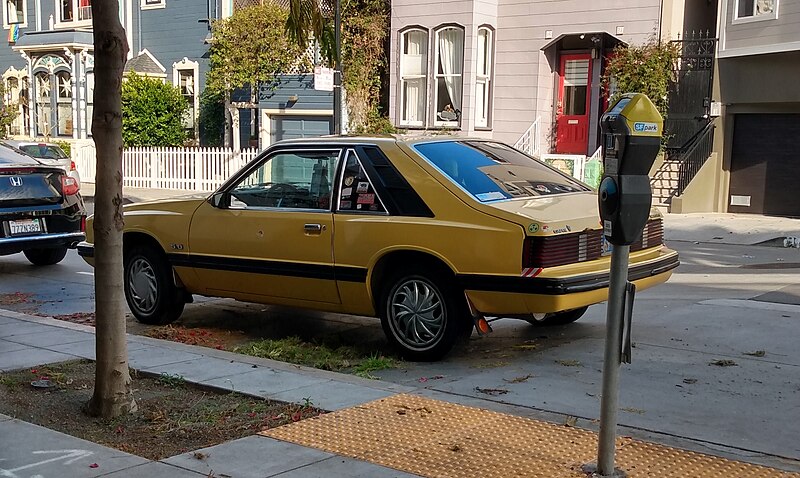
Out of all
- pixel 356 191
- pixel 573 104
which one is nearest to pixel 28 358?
pixel 356 191

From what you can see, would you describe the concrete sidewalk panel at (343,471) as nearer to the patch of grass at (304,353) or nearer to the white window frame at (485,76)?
the patch of grass at (304,353)

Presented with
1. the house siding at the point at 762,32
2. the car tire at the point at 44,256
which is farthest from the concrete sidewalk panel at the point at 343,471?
the house siding at the point at 762,32

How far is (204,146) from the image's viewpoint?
28.2 meters

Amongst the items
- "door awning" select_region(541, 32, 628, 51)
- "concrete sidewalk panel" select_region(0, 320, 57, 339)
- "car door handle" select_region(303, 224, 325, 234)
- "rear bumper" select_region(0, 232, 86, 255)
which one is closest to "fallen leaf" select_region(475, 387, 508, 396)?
"car door handle" select_region(303, 224, 325, 234)

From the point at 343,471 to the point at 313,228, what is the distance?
3.14m

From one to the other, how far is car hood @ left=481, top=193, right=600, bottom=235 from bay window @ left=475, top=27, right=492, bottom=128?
53.0ft

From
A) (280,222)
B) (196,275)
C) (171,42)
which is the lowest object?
(196,275)

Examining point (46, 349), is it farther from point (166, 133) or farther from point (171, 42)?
point (171, 42)

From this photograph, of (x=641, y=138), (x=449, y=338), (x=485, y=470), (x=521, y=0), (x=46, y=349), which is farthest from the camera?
(x=521, y=0)

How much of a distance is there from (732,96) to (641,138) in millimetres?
17165

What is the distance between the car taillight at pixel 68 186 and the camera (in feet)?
38.0

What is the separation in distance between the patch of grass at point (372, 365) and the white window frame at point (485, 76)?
1659 cm

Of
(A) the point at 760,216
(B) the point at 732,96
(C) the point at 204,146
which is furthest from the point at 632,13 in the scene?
(C) the point at 204,146

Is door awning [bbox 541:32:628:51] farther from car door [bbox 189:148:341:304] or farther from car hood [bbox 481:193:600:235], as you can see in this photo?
car hood [bbox 481:193:600:235]
